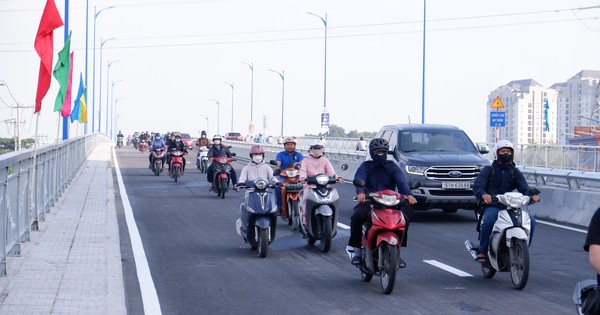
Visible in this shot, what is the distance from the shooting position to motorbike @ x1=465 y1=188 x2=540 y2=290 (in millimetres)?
11156

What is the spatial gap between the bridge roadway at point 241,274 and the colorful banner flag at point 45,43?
2.26 m

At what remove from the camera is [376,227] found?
11.1 m

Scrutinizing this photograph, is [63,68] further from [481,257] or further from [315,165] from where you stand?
[481,257]

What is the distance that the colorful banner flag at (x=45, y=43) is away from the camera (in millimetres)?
16000

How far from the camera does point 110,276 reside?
11641 millimetres

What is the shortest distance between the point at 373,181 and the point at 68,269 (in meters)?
3.68

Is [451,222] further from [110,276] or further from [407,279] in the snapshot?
[110,276]

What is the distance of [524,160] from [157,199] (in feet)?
43.8

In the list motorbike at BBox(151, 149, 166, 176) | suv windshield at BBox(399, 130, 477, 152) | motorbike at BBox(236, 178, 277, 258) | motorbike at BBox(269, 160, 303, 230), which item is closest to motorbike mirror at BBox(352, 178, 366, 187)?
motorbike at BBox(236, 178, 277, 258)

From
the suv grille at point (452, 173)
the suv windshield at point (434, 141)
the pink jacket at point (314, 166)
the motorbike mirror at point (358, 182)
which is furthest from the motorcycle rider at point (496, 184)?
the suv windshield at point (434, 141)

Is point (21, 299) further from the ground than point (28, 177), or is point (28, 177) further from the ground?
point (28, 177)

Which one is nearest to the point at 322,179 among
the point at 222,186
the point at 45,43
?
the point at 45,43

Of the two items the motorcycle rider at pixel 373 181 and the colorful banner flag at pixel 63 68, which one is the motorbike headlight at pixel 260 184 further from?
the colorful banner flag at pixel 63 68

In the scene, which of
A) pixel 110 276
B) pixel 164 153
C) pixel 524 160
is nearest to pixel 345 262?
pixel 110 276
